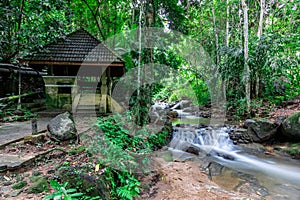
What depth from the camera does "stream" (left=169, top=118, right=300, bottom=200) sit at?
175 inches

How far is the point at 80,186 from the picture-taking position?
2.83m

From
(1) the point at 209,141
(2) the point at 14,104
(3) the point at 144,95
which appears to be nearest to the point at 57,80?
(2) the point at 14,104

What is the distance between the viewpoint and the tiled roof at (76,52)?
23.3ft

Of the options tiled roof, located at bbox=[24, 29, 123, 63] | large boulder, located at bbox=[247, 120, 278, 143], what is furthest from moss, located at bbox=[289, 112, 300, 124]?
tiled roof, located at bbox=[24, 29, 123, 63]

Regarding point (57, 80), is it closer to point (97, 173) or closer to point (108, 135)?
point (108, 135)

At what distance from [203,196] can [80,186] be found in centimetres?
241

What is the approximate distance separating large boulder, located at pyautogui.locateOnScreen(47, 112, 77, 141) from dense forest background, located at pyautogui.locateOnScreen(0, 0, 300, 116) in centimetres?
254

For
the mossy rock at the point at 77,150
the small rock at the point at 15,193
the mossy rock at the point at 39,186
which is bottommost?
the small rock at the point at 15,193

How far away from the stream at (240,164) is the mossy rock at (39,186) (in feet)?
11.8

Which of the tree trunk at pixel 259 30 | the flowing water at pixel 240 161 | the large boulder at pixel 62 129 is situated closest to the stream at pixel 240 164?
the flowing water at pixel 240 161

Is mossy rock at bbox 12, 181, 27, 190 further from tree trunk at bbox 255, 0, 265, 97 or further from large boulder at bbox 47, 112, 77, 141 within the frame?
tree trunk at bbox 255, 0, 265, 97

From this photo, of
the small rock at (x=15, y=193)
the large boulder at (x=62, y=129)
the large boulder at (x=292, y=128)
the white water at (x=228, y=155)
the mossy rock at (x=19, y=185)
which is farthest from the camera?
the large boulder at (x=292, y=128)

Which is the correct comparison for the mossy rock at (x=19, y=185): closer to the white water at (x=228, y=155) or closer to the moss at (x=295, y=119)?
the white water at (x=228, y=155)

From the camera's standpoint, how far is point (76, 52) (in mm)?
7555
